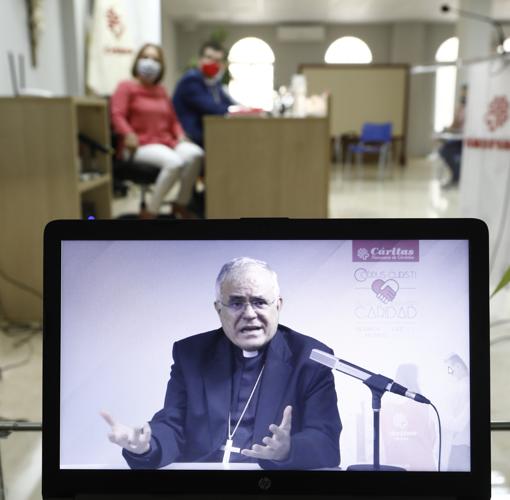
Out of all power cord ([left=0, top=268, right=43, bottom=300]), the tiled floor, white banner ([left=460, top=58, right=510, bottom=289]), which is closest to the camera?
the tiled floor

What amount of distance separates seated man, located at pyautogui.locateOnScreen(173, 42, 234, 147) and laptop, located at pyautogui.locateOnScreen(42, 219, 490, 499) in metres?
3.24

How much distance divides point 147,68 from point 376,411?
3.45 metres

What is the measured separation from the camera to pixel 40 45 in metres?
3.44

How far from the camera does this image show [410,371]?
0.59 m

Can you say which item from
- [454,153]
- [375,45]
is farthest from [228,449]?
[375,45]

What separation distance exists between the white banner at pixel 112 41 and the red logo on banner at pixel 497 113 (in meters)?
2.44

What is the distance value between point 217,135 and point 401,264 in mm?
2667

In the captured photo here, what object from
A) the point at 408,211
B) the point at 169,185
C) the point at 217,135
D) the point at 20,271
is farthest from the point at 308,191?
the point at 408,211

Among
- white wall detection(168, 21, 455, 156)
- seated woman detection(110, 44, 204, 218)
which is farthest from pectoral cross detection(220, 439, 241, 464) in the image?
white wall detection(168, 21, 455, 156)

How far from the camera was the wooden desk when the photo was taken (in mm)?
3143

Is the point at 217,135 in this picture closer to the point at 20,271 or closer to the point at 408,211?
the point at 20,271

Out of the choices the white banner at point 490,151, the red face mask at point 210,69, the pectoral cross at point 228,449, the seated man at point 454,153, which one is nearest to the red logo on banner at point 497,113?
the white banner at point 490,151

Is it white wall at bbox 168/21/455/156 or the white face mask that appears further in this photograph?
white wall at bbox 168/21/455/156

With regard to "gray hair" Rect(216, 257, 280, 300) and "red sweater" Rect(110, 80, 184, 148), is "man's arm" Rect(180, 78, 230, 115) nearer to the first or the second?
"red sweater" Rect(110, 80, 184, 148)
